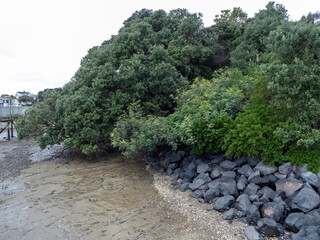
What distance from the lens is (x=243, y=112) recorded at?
7.38 m

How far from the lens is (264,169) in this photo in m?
5.91

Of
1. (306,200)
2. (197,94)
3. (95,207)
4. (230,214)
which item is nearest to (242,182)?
(230,214)

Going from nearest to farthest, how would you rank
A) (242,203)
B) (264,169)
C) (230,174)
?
(242,203) < (264,169) < (230,174)

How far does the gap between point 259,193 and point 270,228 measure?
3.59 feet

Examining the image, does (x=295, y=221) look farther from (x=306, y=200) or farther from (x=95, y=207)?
(x=95, y=207)

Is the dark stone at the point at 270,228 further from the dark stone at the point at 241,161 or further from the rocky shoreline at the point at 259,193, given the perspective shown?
the dark stone at the point at 241,161

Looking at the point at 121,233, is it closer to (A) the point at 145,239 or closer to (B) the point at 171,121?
(A) the point at 145,239

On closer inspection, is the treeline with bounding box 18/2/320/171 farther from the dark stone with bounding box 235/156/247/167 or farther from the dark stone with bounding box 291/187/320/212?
the dark stone with bounding box 291/187/320/212

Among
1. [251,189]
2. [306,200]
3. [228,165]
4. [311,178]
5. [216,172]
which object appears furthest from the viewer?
[216,172]

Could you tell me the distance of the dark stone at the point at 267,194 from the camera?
5.42m

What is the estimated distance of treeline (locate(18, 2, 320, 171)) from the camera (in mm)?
5855

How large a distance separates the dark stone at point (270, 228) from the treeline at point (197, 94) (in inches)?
63.2

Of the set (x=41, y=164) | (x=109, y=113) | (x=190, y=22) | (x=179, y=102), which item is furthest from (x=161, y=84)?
(x=41, y=164)

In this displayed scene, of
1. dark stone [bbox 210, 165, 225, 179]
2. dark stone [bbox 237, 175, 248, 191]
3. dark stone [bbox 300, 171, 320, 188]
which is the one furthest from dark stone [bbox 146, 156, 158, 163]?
dark stone [bbox 300, 171, 320, 188]
